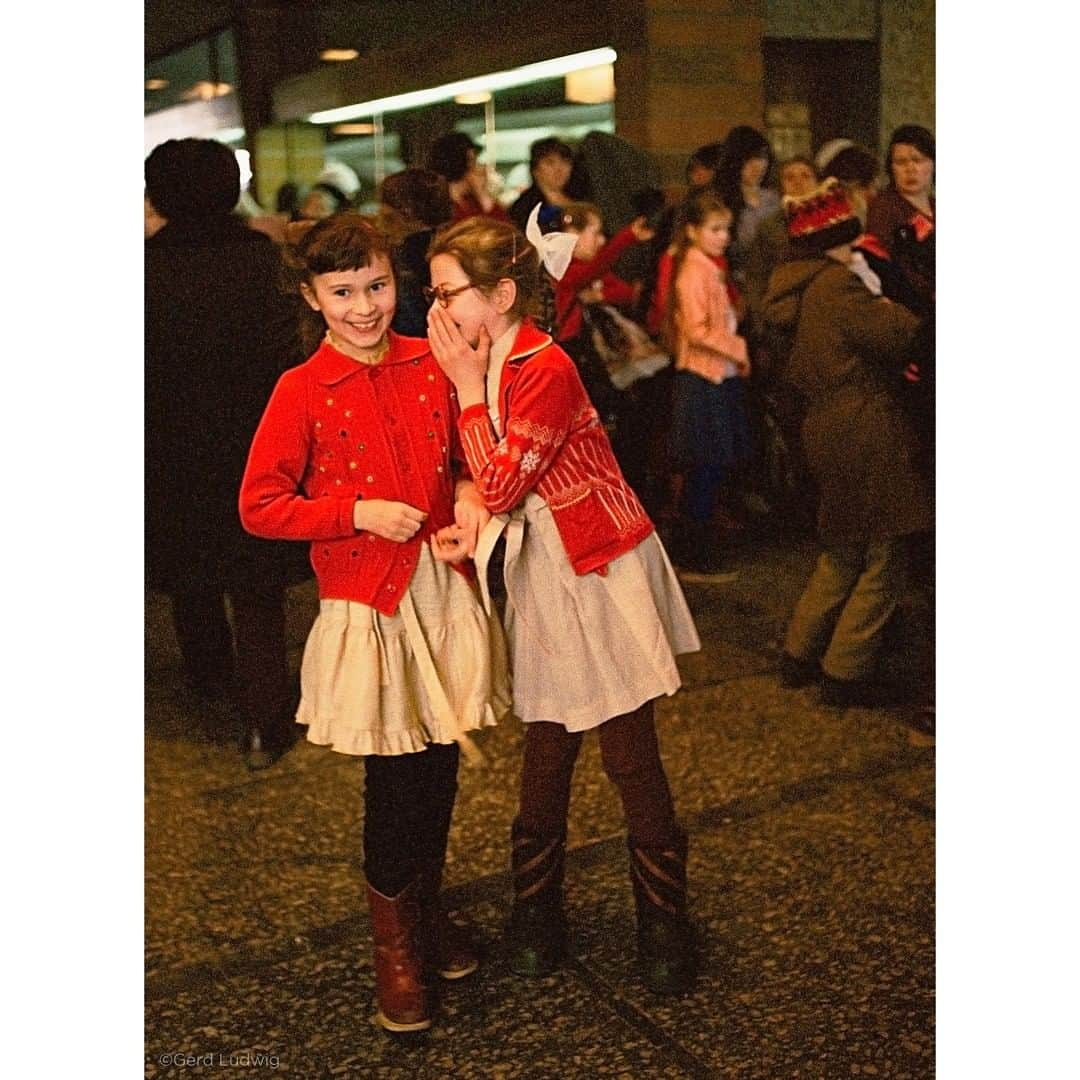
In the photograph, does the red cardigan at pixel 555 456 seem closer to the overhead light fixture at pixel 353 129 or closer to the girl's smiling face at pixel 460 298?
the girl's smiling face at pixel 460 298

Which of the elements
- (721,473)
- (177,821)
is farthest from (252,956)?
(721,473)

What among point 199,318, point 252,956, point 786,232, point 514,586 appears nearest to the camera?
point 514,586

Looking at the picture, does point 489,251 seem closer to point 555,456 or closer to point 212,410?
point 555,456

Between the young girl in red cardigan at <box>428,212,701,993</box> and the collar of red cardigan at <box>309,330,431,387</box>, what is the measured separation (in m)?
0.05

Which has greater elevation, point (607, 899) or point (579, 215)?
point (579, 215)

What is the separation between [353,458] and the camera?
7.61ft

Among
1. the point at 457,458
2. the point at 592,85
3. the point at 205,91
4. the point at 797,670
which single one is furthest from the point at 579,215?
the point at 797,670

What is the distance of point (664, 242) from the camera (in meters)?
2.88

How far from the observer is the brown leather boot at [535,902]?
2.60 meters

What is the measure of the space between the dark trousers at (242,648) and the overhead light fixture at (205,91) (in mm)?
830

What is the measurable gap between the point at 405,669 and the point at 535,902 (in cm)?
47

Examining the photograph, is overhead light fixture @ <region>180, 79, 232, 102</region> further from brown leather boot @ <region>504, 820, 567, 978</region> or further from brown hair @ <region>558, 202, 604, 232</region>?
brown leather boot @ <region>504, 820, 567, 978</region>
